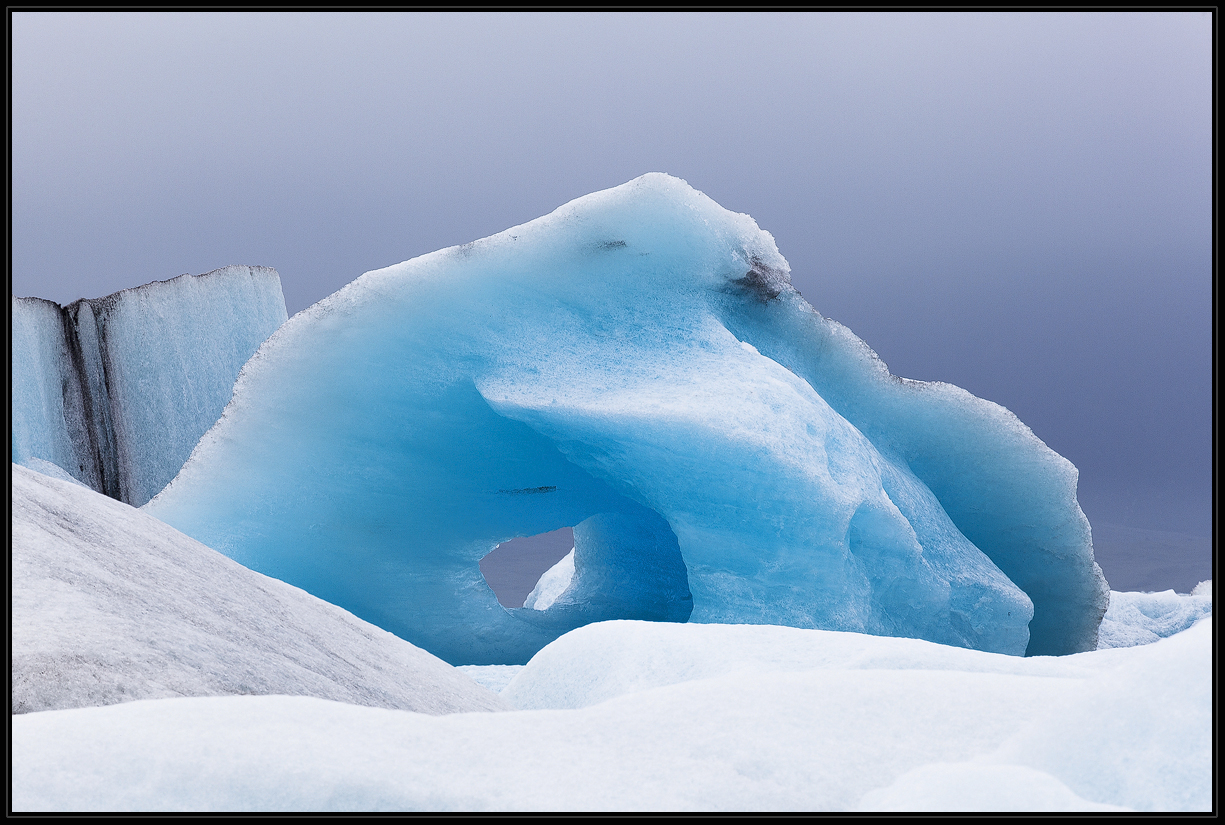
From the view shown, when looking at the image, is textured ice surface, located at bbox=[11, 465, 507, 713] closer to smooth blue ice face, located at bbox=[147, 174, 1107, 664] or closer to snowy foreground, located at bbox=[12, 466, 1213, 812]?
snowy foreground, located at bbox=[12, 466, 1213, 812]

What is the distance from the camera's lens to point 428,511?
425 centimetres

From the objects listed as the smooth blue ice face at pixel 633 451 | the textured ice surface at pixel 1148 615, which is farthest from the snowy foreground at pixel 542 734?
the textured ice surface at pixel 1148 615

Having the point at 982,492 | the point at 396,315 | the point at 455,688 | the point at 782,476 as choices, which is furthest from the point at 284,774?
the point at 982,492

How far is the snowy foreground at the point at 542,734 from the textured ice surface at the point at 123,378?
133 inches

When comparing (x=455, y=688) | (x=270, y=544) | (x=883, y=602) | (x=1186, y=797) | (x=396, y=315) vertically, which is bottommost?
(x=1186, y=797)

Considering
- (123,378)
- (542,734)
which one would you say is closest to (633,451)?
(542,734)

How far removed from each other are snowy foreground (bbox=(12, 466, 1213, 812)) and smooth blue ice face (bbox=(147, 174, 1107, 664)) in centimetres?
192

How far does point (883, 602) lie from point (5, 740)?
3.45 metres

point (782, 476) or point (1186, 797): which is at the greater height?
point (782, 476)

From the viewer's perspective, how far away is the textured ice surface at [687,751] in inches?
32.8

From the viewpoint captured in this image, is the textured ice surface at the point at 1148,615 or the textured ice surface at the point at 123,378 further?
the textured ice surface at the point at 1148,615

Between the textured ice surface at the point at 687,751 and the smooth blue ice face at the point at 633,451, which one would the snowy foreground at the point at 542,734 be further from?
the smooth blue ice face at the point at 633,451

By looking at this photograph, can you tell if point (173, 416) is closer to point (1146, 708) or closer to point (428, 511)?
point (428, 511)

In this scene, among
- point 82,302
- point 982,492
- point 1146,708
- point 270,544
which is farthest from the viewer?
point 82,302
